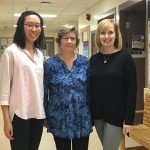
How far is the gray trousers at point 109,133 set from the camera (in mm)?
2096

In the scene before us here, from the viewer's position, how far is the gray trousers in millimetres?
2096

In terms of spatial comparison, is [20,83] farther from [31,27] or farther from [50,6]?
[50,6]

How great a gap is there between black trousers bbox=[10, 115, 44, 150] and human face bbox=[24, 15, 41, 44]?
56cm

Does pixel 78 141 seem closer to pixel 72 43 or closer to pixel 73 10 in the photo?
pixel 72 43

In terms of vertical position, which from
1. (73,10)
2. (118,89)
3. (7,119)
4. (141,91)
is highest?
(73,10)

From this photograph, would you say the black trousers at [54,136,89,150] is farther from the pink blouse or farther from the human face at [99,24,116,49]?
the human face at [99,24,116,49]

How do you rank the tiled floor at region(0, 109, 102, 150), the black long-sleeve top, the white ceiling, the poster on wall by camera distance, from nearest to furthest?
the black long-sleeve top < the tiled floor at region(0, 109, 102, 150) < the white ceiling < the poster on wall

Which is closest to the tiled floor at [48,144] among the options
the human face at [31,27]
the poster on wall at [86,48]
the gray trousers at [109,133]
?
the gray trousers at [109,133]

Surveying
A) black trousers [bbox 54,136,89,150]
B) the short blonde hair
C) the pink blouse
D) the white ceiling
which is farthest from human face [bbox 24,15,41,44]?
the white ceiling

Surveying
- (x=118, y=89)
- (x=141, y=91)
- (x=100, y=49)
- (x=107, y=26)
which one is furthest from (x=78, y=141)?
(x=141, y=91)

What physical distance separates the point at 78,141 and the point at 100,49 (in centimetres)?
72

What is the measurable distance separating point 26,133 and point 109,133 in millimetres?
613

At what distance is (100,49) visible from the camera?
221cm

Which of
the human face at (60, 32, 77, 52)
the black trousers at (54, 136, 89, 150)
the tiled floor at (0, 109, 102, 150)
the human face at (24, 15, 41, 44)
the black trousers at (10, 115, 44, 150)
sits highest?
the human face at (24, 15, 41, 44)
